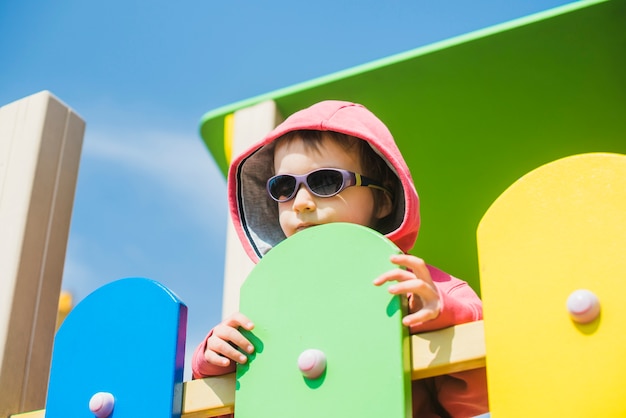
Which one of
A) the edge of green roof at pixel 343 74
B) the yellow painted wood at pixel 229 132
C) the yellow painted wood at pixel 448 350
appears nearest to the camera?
the yellow painted wood at pixel 448 350

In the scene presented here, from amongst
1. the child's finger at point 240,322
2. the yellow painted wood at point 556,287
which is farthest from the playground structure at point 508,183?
the child's finger at point 240,322

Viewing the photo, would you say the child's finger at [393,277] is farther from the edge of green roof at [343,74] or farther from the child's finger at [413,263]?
the edge of green roof at [343,74]

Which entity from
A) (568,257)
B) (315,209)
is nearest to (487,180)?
(315,209)

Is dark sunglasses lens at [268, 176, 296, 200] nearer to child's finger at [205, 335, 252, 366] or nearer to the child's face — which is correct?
the child's face

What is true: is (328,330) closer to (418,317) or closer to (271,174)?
(418,317)

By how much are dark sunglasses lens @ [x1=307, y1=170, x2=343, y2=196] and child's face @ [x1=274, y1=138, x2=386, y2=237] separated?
0.05 feet

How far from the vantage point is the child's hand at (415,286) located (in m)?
1.37

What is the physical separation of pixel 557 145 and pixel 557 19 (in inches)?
19.3

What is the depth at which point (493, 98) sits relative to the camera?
8.75 ft

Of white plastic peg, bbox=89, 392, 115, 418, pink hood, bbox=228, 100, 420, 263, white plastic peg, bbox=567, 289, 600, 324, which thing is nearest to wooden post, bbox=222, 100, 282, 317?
pink hood, bbox=228, 100, 420, 263

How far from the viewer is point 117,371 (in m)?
1.63

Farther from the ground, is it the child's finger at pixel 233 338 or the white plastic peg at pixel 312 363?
the child's finger at pixel 233 338

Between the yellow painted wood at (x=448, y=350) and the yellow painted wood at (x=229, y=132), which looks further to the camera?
the yellow painted wood at (x=229, y=132)

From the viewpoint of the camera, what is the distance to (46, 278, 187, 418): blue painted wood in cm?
157
